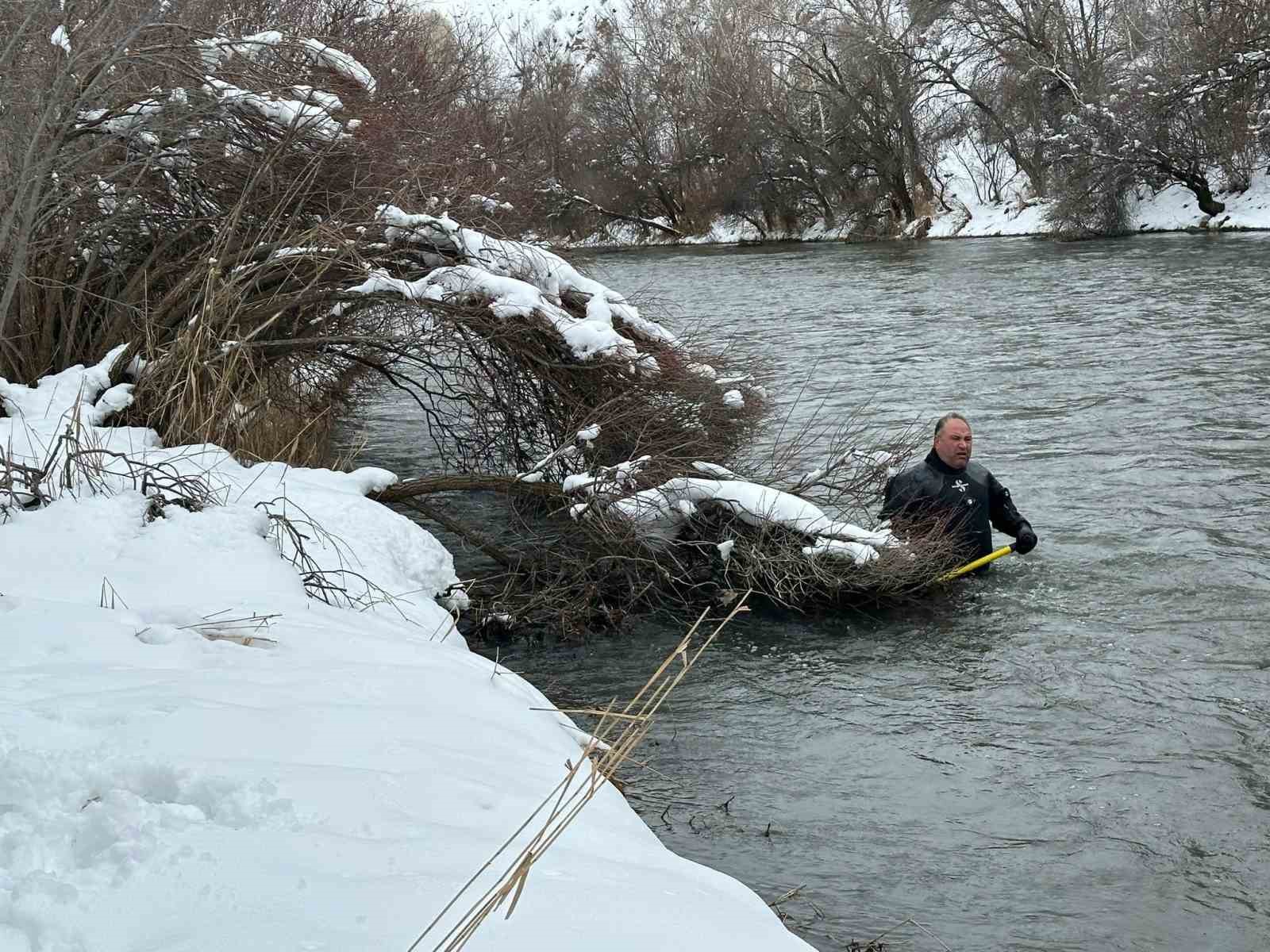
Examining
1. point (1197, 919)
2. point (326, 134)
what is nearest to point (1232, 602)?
point (1197, 919)

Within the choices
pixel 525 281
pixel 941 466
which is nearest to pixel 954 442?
pixel 941 466

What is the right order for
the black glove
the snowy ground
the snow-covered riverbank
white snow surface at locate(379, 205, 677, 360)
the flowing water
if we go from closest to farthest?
the snowy ground < the flowing water < the black glove < white snow surface at locate(379, 205, 677, 360) < the snow-covered riverbank

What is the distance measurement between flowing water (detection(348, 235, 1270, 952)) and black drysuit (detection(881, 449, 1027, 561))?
36cm

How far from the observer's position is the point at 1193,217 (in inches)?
1345

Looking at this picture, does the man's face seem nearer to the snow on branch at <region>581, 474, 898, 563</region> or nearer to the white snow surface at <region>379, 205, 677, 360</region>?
the snow on branch at <region>581, 474, 898, 563</region>

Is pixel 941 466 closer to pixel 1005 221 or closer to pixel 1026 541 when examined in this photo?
pixel 1026 541

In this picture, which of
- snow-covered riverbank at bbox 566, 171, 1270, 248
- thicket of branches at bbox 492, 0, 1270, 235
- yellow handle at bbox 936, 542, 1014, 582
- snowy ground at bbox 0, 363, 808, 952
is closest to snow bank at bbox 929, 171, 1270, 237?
snow-covered riverbank at bbox 566, 171, 1270, 248

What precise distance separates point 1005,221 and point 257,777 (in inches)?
1628

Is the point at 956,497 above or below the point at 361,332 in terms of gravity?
below

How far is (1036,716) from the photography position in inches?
265

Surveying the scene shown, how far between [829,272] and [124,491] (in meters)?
27.6

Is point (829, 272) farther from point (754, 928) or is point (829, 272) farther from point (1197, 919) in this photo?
point (754, 928)

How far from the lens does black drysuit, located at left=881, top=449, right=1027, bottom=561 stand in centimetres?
899

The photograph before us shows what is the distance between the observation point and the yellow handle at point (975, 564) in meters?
8.73
